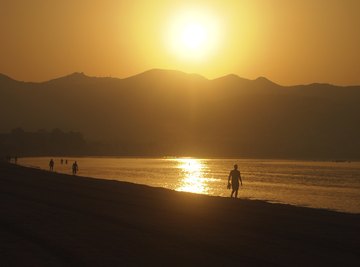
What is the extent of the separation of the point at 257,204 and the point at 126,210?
753 cm

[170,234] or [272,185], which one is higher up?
[272,185]

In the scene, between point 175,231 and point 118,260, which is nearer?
point 118,260

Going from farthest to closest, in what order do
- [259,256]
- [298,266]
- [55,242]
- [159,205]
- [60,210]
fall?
[159,205] → [60,210] → [55,242] → [259,256] → [298,266]

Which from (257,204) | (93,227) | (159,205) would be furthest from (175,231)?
(257,204)

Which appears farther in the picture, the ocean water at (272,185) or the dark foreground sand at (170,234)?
the ocean water at (272,185)

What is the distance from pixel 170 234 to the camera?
17.7 meters

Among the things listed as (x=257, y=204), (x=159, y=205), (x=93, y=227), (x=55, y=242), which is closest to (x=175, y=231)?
(x=93, y=227)

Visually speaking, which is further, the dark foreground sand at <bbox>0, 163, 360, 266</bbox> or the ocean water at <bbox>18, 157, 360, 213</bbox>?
the ocean water at <bbox>18, 157, 360, 213</bbox>

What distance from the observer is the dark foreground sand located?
541 inches

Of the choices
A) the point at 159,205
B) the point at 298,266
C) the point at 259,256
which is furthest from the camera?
the point at 159,205

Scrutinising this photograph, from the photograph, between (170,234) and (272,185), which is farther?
(272,185)

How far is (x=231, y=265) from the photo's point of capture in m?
13.2

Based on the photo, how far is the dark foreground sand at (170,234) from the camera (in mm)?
13743

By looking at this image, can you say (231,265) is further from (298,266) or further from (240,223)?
(240,223)
